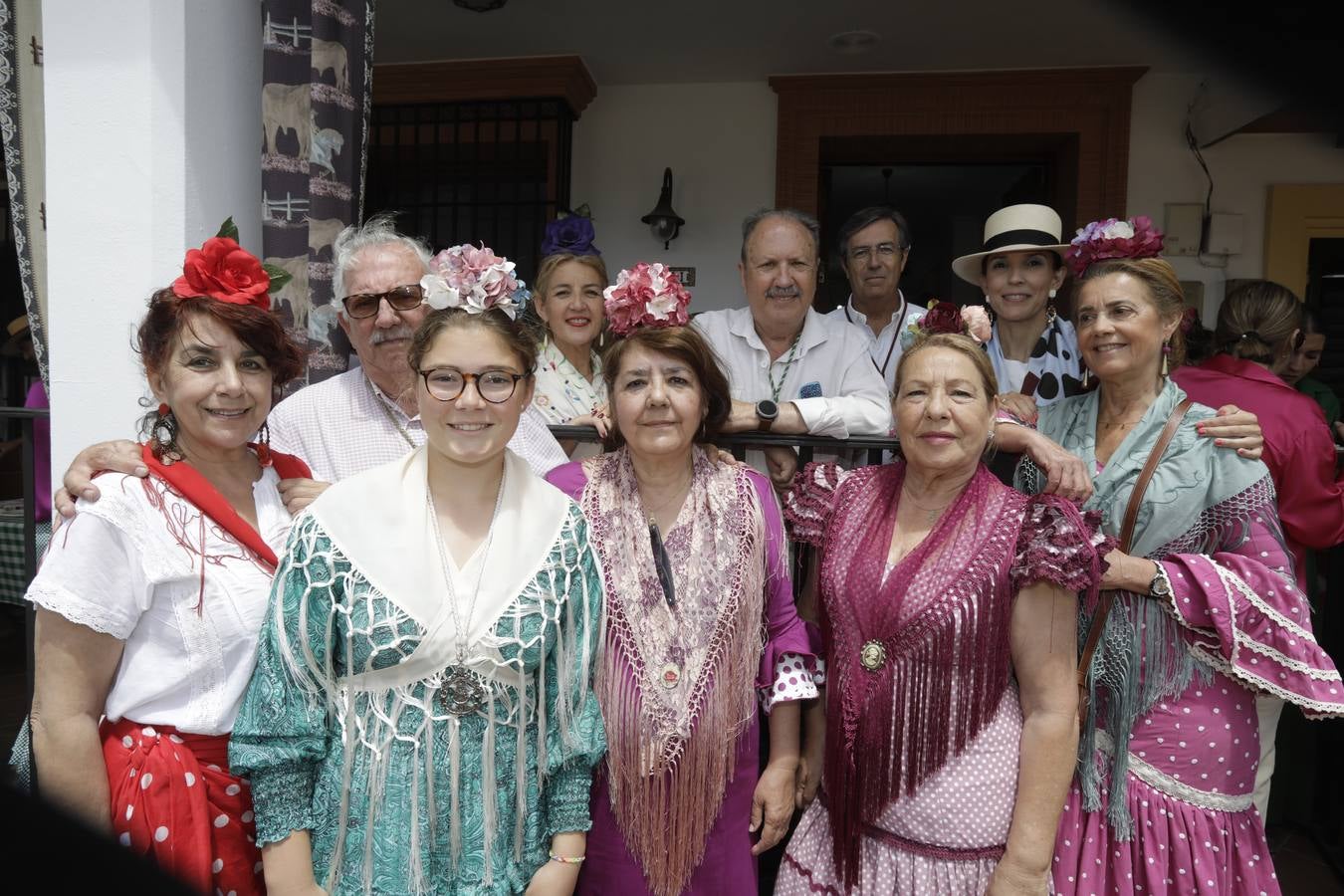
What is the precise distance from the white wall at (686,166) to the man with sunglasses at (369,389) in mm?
4163

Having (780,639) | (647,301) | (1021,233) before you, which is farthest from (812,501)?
(1021,233)

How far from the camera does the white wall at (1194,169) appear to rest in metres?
5.93

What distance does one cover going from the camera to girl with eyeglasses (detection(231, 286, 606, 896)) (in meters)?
1.60

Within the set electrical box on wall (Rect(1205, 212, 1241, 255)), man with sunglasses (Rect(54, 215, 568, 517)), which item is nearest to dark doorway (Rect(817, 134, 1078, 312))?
electrical box on wall (Rect(1205, 212, 1241, 255))

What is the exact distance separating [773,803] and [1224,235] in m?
5.87

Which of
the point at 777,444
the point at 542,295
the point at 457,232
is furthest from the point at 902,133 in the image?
the point at 777,444

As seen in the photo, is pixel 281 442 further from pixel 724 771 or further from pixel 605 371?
pixel 724 771

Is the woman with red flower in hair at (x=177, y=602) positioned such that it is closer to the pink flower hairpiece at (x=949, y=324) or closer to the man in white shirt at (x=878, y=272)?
the pink flower hairpiece at (x=949, y=324)

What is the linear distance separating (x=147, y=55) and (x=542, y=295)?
1.43 meters

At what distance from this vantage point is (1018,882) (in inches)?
72.2

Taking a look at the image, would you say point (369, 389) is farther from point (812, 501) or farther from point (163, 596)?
point (812, 501)

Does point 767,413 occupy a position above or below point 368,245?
below

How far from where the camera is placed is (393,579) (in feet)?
5.31

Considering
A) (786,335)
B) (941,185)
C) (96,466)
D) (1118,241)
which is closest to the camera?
(96,466)
